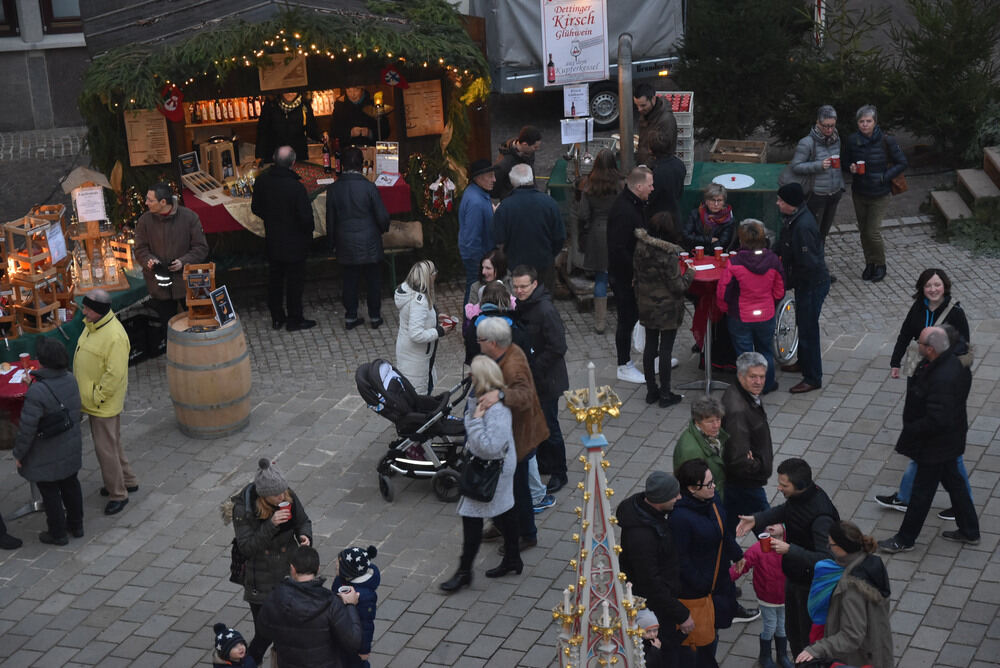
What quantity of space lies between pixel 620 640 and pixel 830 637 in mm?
1033

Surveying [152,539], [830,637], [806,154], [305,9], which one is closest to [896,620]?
[830,637]

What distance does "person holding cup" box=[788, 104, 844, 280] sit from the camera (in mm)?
12906

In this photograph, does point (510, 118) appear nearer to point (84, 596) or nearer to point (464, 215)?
point (464, 215)

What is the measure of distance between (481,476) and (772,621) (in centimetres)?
192

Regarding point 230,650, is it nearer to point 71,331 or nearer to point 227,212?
point 71,331

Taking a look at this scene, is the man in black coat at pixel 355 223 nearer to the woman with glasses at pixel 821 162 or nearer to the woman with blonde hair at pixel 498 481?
the woman with glasses at pixel 821 162

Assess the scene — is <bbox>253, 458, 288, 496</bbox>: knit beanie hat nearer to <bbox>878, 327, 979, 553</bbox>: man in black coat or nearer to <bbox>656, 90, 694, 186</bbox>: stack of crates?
<bbox>878, 327, 979, 553</bbox>: man in black coat

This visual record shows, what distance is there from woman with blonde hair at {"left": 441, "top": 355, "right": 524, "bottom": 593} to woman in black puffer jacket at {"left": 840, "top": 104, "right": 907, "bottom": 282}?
6204mm

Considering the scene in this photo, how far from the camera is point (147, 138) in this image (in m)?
13.0

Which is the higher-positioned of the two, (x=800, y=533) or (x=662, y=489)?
(x=662, y=489)

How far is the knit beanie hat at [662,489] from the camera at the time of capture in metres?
6.74

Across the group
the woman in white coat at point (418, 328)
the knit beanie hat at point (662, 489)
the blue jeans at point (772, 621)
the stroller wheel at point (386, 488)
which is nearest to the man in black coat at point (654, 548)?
the knit beanie hat at point (662, 489)

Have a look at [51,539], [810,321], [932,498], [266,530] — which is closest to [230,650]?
[266,530]

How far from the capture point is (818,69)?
52.5ft
